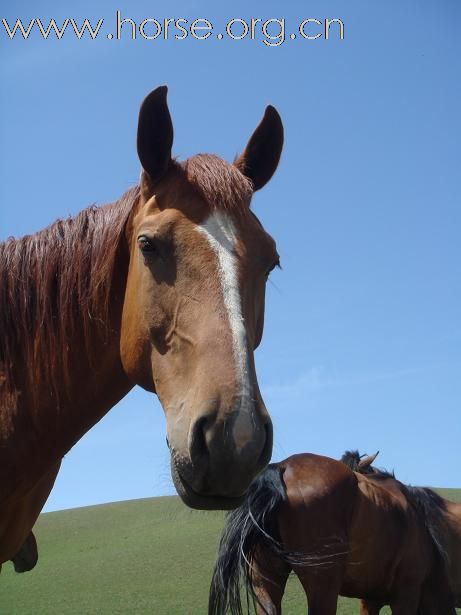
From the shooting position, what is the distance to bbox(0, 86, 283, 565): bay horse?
7.46ft

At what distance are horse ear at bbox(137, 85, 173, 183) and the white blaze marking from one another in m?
0.49

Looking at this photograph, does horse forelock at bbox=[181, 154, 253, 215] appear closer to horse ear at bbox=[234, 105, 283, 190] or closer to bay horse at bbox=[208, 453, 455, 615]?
horse ear at bbox=[234, 105, 283, 190]

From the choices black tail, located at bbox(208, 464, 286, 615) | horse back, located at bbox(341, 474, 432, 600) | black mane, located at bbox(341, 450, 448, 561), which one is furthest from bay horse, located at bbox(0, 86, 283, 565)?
black mane, located at bbox(341, 450, 448, 561)

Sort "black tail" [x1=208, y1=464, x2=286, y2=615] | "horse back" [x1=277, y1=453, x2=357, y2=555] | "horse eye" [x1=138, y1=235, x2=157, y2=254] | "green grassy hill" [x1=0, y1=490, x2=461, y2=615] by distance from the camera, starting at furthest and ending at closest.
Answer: "green grassy hill" [x1=0, y1=490, x2=461, y2=615] → "horse back" [x1=277, y1=453, x2=357, y2=555] → "black tail" [x1=208, y1=464, x2=286, y2=615] → "horse eye" [x1=138, y1=235, x2=157, y2=254]

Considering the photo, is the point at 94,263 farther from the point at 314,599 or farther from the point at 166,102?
the point at 314,599

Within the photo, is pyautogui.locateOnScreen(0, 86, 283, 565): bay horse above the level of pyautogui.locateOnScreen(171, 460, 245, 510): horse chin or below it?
above

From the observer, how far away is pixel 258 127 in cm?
346

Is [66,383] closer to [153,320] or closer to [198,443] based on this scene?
[153,320]

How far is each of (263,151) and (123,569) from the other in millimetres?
26896

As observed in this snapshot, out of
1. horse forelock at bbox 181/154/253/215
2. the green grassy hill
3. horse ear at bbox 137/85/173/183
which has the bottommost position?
the green grassy hill

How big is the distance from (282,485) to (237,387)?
5675 millimetres

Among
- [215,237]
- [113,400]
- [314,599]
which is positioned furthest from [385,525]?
[215,237]

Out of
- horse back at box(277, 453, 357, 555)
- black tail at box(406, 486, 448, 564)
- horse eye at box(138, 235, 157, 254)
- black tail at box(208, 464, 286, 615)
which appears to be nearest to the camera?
horse eye at box(138, 235, 157, 254)

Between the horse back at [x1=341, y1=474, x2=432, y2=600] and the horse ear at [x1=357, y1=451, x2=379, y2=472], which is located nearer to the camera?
the horse back at [x1=341, y1=474, x2=432, y2=600]
